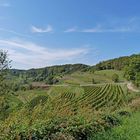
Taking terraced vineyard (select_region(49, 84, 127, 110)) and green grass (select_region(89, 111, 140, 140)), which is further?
terraced vineyard (select_region(49, 84, 127, 110))

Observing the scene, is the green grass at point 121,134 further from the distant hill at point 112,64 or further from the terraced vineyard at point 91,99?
the distant hill at point 112,64

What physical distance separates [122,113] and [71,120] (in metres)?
9.05

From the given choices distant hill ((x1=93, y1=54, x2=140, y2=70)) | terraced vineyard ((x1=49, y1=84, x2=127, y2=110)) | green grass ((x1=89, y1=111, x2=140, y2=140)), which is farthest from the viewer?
distant hill ((x1=93, y1=54, x2=140, y2=70))

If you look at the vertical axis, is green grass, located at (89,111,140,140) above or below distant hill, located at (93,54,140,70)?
below

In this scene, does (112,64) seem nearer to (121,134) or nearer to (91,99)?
(91,99)

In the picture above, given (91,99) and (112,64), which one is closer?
(91,99)

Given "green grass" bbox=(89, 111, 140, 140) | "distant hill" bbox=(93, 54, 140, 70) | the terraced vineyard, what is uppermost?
"distant hill" bbox=(93, 54, 140, 70)

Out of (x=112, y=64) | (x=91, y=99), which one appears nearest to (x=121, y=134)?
(x=91, y=99)

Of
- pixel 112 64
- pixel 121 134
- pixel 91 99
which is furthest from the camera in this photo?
pixel 112 64

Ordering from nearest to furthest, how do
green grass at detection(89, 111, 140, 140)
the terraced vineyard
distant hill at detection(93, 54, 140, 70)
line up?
green grass at detection(89, 111, 140, 140) → the terraced vineyard → distant hill at detection(93, 54, 140, 70)

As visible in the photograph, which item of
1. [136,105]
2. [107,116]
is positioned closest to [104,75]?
[136,105]

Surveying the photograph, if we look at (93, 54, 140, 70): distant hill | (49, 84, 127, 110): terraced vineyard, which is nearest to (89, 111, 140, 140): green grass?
(49, 84, 127, 110): terraced vineyard

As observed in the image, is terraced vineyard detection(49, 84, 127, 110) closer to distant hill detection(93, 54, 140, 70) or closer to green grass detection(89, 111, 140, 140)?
green grass detection(89, 111, 140, 140)

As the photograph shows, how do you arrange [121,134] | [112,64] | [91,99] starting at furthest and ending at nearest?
[112,64], [91,99], [121,134]
